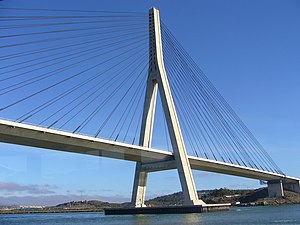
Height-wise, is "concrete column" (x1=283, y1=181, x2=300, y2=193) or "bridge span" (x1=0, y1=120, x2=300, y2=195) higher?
"bridge span" (x1=0, y1=120, x2=300, y2=195)

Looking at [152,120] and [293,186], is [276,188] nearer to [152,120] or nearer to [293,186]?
[293,186]

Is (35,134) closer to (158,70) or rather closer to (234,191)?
(158,70)

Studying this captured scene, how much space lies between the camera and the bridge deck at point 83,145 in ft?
67.7

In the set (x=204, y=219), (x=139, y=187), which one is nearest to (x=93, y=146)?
(x=139, y=187)

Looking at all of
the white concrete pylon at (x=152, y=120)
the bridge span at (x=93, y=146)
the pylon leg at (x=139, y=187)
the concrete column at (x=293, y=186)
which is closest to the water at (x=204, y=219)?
the pylon leg at (x=139, y=187)

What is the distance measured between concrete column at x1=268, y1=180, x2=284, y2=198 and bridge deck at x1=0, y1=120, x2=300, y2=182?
708 inches

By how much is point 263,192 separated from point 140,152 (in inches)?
1344

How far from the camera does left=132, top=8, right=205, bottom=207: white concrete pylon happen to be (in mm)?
26453

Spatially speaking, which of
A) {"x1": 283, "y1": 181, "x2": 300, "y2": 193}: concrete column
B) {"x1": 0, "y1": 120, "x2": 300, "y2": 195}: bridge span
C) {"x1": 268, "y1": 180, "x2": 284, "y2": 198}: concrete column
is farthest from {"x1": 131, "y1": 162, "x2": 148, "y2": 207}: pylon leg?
{"x1": 283, "y1": 181, "x2": 300, "y2": 193}: concrete column

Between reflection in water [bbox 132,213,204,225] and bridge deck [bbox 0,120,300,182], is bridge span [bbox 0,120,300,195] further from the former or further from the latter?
reflection in water [bbox 132,213,204,225]

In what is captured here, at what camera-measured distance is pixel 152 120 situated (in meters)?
Result: 27.6

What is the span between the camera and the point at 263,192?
5644 centimetres

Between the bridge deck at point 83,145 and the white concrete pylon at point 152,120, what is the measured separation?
89 centimetres

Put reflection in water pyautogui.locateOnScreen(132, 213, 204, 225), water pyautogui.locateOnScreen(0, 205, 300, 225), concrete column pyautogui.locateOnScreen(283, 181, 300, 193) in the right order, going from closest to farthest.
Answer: reflection in water pyautogui.locateOnScreen(132, 213, 204, 225)
water pyautogui.locateOnScreen(0, 205, 300, 225)
concrete column pyautogui.locateOnScreen(283, 181, 300, 193)
